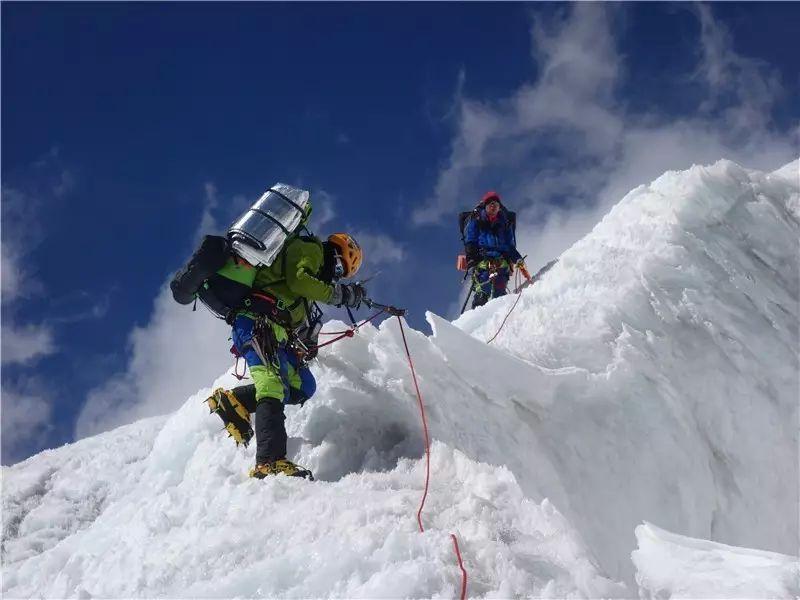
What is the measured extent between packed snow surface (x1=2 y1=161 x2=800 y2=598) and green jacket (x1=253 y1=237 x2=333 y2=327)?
64 centimetres

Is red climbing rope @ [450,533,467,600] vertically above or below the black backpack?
A: below

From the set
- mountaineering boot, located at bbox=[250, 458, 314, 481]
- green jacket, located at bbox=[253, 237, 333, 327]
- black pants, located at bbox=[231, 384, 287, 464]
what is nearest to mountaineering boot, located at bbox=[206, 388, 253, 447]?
black pants, located at bbox=[231, 384, 287, 464]

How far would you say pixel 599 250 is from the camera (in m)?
8.55

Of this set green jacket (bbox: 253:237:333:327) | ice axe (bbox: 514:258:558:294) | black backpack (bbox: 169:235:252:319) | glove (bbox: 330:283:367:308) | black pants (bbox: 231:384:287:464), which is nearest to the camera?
black pants (bbox: 231:384:287:464)

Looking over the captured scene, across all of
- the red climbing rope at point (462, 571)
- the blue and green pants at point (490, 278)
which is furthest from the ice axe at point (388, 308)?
the blue and green pants at point (490, 278)

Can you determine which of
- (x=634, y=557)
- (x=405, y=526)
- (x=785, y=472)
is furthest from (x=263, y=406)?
(x=785, y=472)

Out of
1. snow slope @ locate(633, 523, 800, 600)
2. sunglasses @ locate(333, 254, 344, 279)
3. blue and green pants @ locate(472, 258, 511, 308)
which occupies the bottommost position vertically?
snow slope @ locate(633, 523, 800, 600)

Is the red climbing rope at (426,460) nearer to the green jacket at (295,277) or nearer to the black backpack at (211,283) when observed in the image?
the green jacket at (295,277)

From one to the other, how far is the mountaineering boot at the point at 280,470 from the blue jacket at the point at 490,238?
784 cm

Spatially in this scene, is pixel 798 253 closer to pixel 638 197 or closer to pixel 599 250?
pixel 638 197

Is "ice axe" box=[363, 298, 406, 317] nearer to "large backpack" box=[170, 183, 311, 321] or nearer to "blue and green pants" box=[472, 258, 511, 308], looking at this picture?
"large backpack" box=[170, 183, 311, 321]

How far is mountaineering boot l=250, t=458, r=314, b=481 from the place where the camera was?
4.51 m

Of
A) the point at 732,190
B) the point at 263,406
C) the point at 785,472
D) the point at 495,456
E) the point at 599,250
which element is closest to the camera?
the point at 263,406

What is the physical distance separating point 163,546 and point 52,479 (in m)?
3.18
